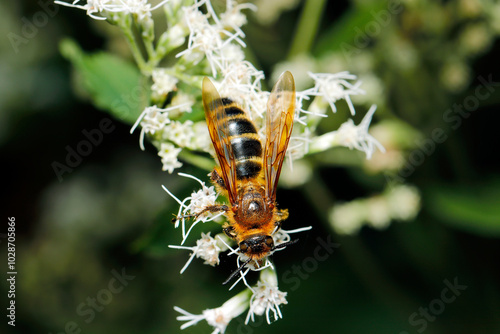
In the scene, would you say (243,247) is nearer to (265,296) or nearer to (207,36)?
(265,296)

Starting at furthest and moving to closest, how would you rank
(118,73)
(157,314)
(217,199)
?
(157,314) → (118,73) → (217,199)

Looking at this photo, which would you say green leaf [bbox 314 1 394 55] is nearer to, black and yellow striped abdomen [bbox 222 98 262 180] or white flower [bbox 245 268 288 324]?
black and yellow striped abdomen [bbox 222 98 262 180]

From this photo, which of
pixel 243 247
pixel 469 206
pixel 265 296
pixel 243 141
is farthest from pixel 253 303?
pixel 469 206

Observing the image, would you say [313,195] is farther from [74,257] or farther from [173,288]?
[74,257]

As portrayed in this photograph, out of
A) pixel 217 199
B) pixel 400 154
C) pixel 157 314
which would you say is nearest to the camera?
pixel 217 199

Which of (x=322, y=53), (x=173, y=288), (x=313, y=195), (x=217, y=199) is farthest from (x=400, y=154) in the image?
(x=173, y=288)

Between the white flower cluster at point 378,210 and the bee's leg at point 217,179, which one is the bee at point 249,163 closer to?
the bee's leg at point 217,179

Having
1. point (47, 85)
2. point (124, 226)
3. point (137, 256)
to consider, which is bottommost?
point (137, 256)
